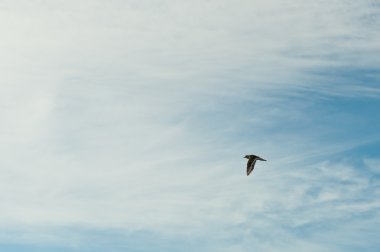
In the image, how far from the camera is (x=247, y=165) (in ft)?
476
